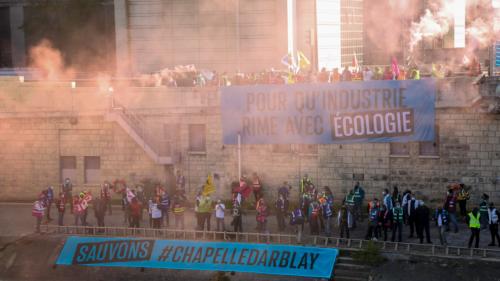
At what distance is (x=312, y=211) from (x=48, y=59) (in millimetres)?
24904

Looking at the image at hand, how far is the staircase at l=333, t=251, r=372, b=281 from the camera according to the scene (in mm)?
26547

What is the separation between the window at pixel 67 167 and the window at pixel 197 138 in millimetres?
4731

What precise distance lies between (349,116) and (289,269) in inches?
277

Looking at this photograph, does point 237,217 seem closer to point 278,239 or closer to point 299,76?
point 278,239

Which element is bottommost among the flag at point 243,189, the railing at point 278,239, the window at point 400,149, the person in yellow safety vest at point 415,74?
the railing at point 278,239

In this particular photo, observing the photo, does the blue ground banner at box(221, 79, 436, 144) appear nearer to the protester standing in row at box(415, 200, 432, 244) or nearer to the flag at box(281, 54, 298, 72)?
the flag at box(281, 54, 298, 72)

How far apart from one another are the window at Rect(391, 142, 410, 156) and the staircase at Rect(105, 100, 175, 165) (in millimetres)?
8051

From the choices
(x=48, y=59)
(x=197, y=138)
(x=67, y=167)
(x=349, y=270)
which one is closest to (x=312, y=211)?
(x=349, y=270)

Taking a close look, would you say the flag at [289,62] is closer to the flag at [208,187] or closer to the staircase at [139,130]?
the staircase at [139,130]

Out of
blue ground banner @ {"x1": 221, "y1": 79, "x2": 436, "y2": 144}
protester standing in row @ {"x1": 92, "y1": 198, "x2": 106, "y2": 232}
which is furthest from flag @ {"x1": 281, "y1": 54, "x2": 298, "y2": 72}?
protester standing in row @ {"x1": 92, "y1": 198, "x2": 106, "y2": 232}

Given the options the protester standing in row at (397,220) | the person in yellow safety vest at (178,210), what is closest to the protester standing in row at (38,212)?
the person in yellow safety vest at (178,210)

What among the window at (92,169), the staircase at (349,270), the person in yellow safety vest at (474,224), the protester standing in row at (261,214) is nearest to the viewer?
the staircase at (349,270)

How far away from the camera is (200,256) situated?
28.4 meters

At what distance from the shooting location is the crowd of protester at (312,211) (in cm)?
2783
